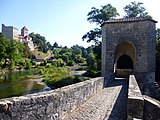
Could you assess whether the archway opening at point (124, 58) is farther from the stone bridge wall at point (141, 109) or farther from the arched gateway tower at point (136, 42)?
the stone bridge wall at point (141, 109)

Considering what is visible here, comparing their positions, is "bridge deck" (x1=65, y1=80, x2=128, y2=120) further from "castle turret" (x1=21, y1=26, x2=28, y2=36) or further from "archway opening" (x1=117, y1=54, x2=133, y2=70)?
"castle turret" (x1=21, y1=26, x2=28, y2=36)

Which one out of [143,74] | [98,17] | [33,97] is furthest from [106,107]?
[98,17]

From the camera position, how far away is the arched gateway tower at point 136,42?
57.4 ft

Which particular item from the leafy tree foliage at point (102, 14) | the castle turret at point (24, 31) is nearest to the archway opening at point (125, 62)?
the leafy tree foliage at point (102, 14)

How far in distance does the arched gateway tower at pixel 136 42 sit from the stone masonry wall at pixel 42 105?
12.4m

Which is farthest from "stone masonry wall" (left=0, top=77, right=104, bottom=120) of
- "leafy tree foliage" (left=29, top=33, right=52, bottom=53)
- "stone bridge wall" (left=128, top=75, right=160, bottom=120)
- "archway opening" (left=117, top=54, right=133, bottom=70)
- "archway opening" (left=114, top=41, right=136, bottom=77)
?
"leafy tree foliage" (left=29, top=33, right=52, bottom=53)

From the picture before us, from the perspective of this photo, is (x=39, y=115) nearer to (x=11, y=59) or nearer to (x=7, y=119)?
(x=7, y=119)

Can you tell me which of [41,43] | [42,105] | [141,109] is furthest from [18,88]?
[41,43]

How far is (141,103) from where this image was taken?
4688 mm

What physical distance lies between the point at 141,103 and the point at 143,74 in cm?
1328

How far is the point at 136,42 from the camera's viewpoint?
59.1ft

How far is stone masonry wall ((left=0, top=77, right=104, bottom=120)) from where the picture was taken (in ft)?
10.2

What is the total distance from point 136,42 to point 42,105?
1533 cm

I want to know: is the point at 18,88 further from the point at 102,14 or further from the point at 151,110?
the point at 151,110
